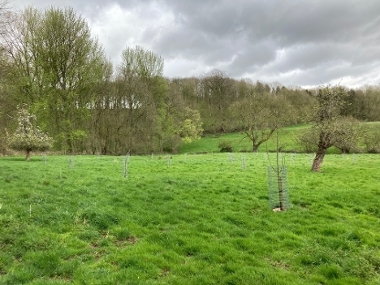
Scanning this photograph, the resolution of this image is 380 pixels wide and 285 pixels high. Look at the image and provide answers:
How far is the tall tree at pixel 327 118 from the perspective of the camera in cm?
1905

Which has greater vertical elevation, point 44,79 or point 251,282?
point 44,79

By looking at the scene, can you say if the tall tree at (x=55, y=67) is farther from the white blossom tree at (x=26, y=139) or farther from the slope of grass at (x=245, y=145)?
the slope of grass at (x=245, y=145)

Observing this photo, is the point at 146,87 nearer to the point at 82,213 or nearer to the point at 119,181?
the point at 119,181

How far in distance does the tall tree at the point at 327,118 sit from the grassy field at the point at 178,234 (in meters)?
6.28

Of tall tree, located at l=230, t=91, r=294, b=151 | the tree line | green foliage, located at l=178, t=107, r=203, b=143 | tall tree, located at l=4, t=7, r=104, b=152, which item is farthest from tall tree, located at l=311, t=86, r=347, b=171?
green foliage, located at l=178, t=107, r=203, b=143

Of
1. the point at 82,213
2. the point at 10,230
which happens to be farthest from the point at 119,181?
the point at 10,230

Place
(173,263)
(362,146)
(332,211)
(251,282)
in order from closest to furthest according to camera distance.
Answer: (251,282), (173,263), (332,211), (362,146)

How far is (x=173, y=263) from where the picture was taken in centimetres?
650

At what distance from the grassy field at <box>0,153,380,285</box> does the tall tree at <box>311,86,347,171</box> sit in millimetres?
6278

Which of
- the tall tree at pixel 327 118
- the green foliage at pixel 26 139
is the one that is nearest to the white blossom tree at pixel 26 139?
the green foliage at pixel 26 139

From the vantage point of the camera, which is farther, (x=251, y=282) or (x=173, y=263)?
(x=173, y=263)

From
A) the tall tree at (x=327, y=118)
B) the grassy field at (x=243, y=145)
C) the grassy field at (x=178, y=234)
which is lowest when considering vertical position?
the grassy field at (x=178, y=234)

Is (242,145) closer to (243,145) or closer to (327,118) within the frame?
(243,145)

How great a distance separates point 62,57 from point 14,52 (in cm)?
516
